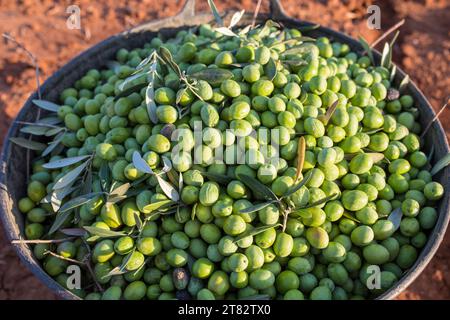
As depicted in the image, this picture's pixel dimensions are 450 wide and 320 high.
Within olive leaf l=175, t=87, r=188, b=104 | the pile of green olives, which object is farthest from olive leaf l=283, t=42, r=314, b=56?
olive leaf l=175, t=87, r=188, b=104

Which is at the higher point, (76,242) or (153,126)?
(153,126)

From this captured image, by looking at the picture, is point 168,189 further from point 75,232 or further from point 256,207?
point 75,232

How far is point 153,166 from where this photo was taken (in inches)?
65.4

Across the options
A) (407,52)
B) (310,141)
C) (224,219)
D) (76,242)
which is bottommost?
(407,52)

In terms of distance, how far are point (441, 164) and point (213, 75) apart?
1041 millimetres

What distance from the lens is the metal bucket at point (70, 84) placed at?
160cm

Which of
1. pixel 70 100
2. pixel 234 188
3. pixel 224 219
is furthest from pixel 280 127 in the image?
pixel 70 100

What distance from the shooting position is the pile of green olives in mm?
1593

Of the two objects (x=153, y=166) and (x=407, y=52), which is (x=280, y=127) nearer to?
(x=153, y=166)

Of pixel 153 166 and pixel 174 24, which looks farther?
pixel 174 24

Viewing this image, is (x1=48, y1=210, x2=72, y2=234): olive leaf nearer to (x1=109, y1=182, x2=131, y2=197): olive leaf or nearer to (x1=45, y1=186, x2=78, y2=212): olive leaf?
(x1=45, y1=186, x2=78, y2=212): olive leaf

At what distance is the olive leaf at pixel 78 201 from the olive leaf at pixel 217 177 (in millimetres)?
437

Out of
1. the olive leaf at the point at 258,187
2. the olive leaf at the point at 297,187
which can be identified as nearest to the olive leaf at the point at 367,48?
the olive leaf at the point at 297,187

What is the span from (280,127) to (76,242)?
976 millimetres
